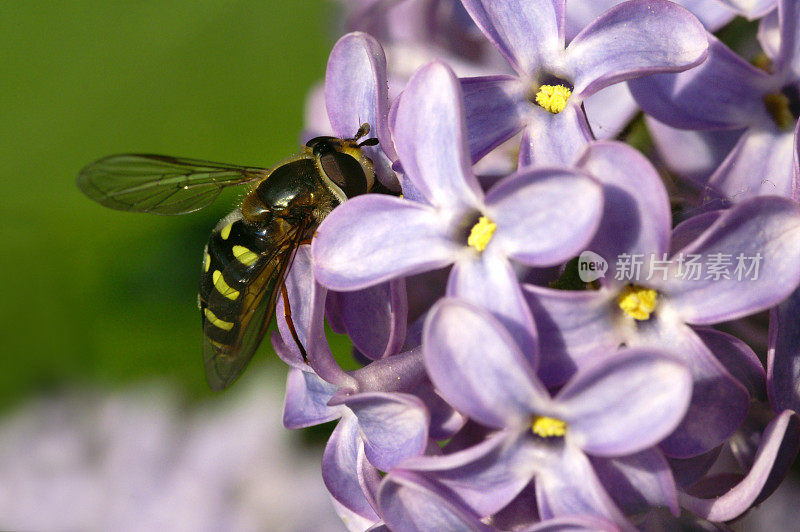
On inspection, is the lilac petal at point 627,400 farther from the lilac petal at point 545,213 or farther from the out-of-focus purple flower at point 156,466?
the out-of-focus purple flower at point 156,466

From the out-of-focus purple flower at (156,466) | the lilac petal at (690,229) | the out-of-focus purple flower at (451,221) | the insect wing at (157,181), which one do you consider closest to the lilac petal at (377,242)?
the out-of-focus purple flower at (451,221)

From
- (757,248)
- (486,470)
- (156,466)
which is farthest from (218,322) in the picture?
(156,466)

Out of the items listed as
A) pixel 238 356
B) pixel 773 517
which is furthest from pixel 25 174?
pixel 773 517

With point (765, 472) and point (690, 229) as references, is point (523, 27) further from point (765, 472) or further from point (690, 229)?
point (765, 472)

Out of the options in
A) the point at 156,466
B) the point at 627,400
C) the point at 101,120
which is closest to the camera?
the point at 627,400

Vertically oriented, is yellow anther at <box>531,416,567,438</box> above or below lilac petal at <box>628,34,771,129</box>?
below

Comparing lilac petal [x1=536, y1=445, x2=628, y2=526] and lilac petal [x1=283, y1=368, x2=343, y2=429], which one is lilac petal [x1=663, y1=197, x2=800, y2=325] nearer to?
lilac petal [x1=536, y1=445, x2=628, y2=526]

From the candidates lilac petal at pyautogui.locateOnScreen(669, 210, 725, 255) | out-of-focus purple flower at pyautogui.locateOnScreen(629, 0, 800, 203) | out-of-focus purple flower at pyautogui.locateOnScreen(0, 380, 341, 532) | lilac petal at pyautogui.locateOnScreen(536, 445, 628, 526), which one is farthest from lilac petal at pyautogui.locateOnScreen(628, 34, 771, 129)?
out-of-focus purple flower at pyautogui.locateOnScreen(0, 380, 341, 532)
